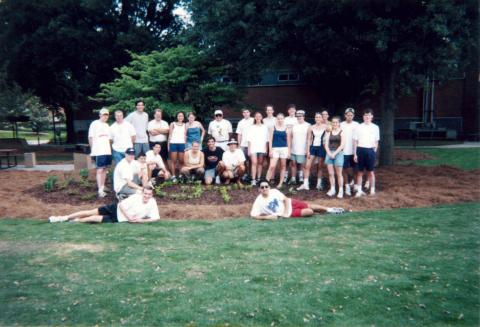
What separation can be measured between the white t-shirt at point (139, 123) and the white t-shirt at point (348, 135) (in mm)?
4844

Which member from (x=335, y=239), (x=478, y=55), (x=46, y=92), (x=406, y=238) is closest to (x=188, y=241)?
(x=335, y=239)

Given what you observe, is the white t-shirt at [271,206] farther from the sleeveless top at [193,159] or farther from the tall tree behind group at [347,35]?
the tall tree behind group at [347,35]

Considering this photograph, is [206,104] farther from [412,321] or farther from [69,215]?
[412,321]

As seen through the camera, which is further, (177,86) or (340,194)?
(177,86)

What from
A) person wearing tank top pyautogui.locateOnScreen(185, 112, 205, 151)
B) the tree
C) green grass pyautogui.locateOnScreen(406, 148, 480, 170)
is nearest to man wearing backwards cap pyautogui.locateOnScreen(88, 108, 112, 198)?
person wearing tank top pyautogui.locateOnScreen(185, 112, 205, 151)

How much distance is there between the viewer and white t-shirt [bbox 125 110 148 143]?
10375 millimetres

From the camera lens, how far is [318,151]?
9.94m

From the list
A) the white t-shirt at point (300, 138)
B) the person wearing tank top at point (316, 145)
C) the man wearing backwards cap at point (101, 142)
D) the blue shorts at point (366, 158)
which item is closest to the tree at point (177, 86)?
the man wearing backwards cap at point (101, 142)

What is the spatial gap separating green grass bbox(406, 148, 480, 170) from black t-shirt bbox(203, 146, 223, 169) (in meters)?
7.94

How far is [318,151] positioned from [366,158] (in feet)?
3.83

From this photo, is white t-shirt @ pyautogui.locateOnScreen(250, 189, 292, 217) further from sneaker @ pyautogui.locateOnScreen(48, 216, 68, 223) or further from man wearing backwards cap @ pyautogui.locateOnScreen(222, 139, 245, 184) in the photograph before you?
sneaker @ pyautogui.locateOnScreen(48, 216, 68, 223)

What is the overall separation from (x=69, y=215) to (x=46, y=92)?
71.6 feet

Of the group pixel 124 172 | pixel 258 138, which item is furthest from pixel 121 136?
pixel 258 138

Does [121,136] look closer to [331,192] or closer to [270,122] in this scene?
[270,122]
